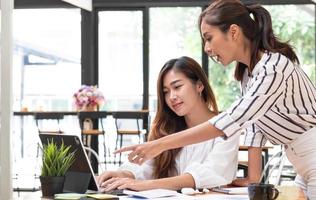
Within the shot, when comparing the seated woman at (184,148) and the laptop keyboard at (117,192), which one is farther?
the seated woman at (184,148)

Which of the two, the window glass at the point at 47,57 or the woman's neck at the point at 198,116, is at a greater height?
the window glass at the point at 47,57

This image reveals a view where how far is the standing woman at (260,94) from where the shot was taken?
5.56 ft

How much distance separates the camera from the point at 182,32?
9.18m

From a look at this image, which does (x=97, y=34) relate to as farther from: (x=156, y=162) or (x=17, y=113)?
(x=156, y=162)

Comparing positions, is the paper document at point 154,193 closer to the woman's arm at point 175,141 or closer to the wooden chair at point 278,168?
the woman's arm at point 175,141

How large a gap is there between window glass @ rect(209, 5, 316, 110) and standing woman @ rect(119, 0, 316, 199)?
6.57 meters

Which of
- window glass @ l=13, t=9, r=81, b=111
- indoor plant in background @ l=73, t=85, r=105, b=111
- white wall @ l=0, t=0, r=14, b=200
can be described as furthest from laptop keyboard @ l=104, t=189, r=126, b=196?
window glass @ l=13, t=9, r=81, b=111

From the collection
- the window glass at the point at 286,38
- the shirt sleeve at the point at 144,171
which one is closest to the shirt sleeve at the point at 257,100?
the shirt sleeve at the point at 144,171

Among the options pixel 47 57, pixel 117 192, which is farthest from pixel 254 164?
pixel 47 57

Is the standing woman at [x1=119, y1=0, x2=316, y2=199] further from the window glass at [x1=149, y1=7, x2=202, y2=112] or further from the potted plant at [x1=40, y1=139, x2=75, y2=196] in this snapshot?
the window glass at [x1=149, y1=7, x2=202, y2=112]

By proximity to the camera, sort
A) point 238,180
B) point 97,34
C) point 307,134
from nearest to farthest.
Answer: point 307,134 < point 238,180 < point 97,34

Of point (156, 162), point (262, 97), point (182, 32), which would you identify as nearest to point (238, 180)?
point (156, 162)

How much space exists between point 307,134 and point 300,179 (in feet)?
0.60

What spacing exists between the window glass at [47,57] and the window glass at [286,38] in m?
2.15
